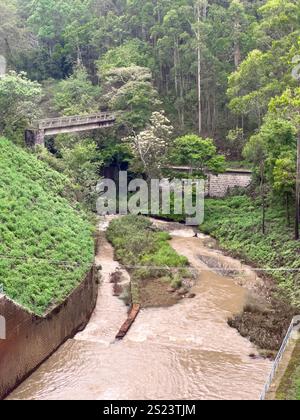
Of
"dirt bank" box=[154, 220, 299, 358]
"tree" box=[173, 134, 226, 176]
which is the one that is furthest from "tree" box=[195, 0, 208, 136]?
"dirt bank" box=[154, 220, 299, 358]

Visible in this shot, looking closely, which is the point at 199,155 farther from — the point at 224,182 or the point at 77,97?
the point at 77,97

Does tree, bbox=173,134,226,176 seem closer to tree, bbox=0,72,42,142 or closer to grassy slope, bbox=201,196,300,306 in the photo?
grassy slope, bbox=201,196,300,306

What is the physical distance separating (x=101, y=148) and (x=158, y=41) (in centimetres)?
1004

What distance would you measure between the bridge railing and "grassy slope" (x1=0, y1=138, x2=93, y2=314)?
6.27 meters

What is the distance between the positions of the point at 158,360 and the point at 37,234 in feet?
21.7

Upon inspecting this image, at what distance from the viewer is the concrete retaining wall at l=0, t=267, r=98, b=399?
A: 39.9 ft

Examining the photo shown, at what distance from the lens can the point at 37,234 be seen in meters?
18.0

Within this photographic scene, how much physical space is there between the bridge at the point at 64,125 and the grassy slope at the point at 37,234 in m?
3.50

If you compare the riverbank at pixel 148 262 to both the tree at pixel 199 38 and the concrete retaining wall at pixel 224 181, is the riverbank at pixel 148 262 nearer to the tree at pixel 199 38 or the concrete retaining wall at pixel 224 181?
the concrete retaining wall at pixel 224 181

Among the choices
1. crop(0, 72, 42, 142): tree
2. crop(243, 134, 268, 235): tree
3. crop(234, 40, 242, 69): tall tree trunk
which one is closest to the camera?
crop(0, 72, 42, 142): tree

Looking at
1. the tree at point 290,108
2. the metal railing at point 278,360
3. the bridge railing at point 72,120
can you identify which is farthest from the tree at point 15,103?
the metal railing at point 278,360

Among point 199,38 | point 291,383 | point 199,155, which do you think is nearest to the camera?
point 291,383

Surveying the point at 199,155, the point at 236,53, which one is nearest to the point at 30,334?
the point at 199,155

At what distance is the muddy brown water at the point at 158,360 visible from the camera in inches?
502
